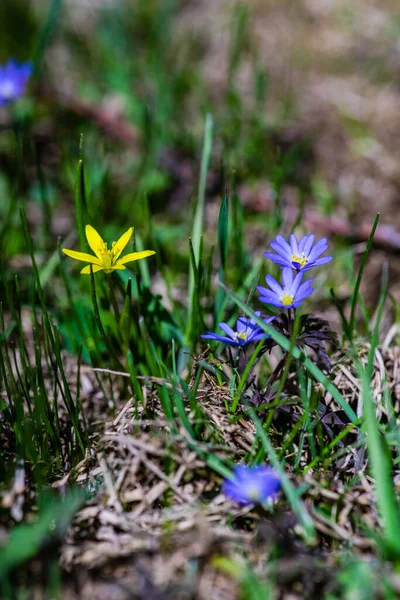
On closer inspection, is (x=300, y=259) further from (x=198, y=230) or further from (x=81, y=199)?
(x=81, y=199)

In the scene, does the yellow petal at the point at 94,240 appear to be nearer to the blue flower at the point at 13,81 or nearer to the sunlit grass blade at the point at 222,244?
the sunlit grass blade at the point at 222,244

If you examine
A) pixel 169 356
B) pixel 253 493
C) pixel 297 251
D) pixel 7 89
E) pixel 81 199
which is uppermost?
pixel 7 89

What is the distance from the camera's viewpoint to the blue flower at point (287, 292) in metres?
1.62

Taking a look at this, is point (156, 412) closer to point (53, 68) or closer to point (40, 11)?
point (53, 68)

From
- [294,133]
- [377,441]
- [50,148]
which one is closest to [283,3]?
[294,133]

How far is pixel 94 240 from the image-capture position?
70.6 inches

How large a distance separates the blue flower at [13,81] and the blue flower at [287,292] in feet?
6.93

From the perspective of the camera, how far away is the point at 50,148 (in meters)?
3.42

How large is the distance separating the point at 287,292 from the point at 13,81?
7.43 feet

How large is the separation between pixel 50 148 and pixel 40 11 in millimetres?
1421

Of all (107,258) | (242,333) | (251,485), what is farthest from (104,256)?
(251,485)

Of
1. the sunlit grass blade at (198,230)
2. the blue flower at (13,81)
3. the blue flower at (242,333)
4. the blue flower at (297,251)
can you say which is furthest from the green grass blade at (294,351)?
the blue flower at (13,81)

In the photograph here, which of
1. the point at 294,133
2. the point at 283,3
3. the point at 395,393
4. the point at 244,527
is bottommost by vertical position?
the point at 244,527

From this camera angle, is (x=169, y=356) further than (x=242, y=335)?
Yes
